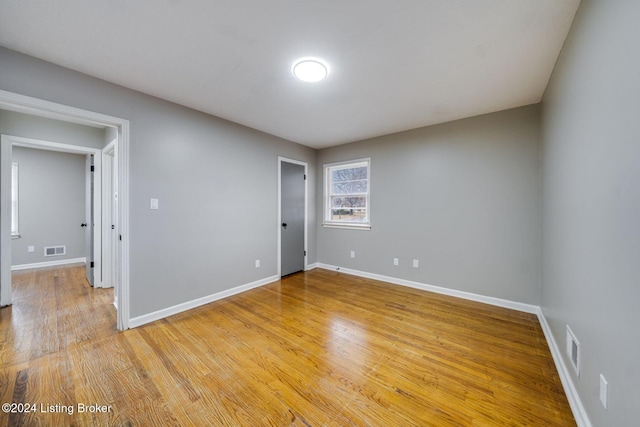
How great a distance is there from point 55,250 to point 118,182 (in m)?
4.31

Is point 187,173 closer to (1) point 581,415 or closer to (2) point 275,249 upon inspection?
(2) point 275,249

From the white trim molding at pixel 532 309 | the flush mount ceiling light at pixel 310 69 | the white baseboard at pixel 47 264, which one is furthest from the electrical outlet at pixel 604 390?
the white baseboard at pixel 47 264

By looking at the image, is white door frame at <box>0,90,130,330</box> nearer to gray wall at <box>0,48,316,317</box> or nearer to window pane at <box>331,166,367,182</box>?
gray wall at <box>0,48,316,317</box>

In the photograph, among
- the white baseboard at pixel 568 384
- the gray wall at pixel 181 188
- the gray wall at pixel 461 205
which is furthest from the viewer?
the gray wall at pixel 461 205

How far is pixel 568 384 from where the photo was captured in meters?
1.55

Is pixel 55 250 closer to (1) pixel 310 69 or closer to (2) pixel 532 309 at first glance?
(1) pixel 310 69

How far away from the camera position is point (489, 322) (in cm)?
255

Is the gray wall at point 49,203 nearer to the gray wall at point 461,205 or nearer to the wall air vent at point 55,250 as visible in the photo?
the wall air vent at point 55,250

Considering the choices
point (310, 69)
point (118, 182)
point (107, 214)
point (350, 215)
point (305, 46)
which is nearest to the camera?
Answer: point (305, 46)

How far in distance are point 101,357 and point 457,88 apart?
13.5 feet

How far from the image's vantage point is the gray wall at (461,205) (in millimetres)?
2771

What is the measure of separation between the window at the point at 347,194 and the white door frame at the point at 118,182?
Answer: 126 inches

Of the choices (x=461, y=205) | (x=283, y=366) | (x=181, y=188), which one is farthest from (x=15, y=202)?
(x=461, y=205)

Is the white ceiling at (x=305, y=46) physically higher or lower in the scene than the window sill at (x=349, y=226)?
higher
